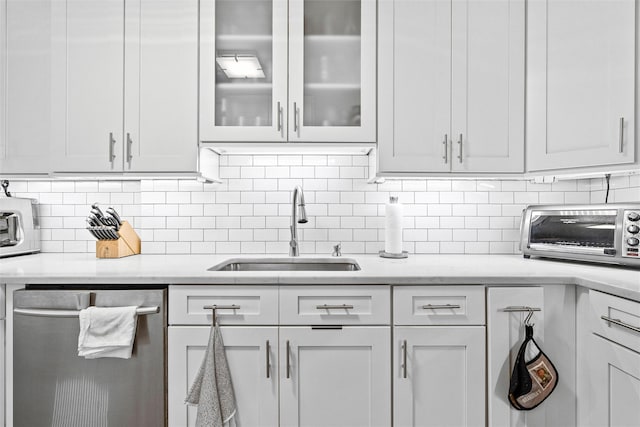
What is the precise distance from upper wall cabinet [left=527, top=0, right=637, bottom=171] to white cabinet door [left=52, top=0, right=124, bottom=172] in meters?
2.05

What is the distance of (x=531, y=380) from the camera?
61.1 inches

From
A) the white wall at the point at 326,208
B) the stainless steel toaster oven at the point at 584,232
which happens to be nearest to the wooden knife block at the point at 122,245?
the white wall at the point at 326,208

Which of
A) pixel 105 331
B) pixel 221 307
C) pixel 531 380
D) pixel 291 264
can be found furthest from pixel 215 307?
pixel 531 380

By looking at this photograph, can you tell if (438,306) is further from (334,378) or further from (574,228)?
(574,228)

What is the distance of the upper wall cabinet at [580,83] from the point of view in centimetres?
167

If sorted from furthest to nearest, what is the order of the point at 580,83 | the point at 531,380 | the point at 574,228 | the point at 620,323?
1. the point at 574,228
2. the point at 580,83
3. the point at 531,380
4. the point at 620,323

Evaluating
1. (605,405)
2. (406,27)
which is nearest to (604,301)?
(605,405)

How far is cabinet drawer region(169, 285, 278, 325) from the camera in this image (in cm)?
161

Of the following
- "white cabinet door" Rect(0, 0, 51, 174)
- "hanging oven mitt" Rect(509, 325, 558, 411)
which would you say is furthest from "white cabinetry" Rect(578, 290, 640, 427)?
"white cabinet door" Rect(0, 0, 51, 174)

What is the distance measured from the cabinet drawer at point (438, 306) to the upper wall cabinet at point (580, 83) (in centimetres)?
80

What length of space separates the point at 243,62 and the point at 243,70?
44 mm

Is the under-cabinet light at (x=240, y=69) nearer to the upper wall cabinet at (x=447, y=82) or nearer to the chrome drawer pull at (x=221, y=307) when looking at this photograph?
the upper wall cabinet at (x=447, y=82)

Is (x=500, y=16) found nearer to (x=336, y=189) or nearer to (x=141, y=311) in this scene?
→ (x=336, y=189)

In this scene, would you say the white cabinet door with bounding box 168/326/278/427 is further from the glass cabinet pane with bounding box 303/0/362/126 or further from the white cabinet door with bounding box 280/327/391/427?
the glass cabinet pane with bounding box 303/0/362/126
